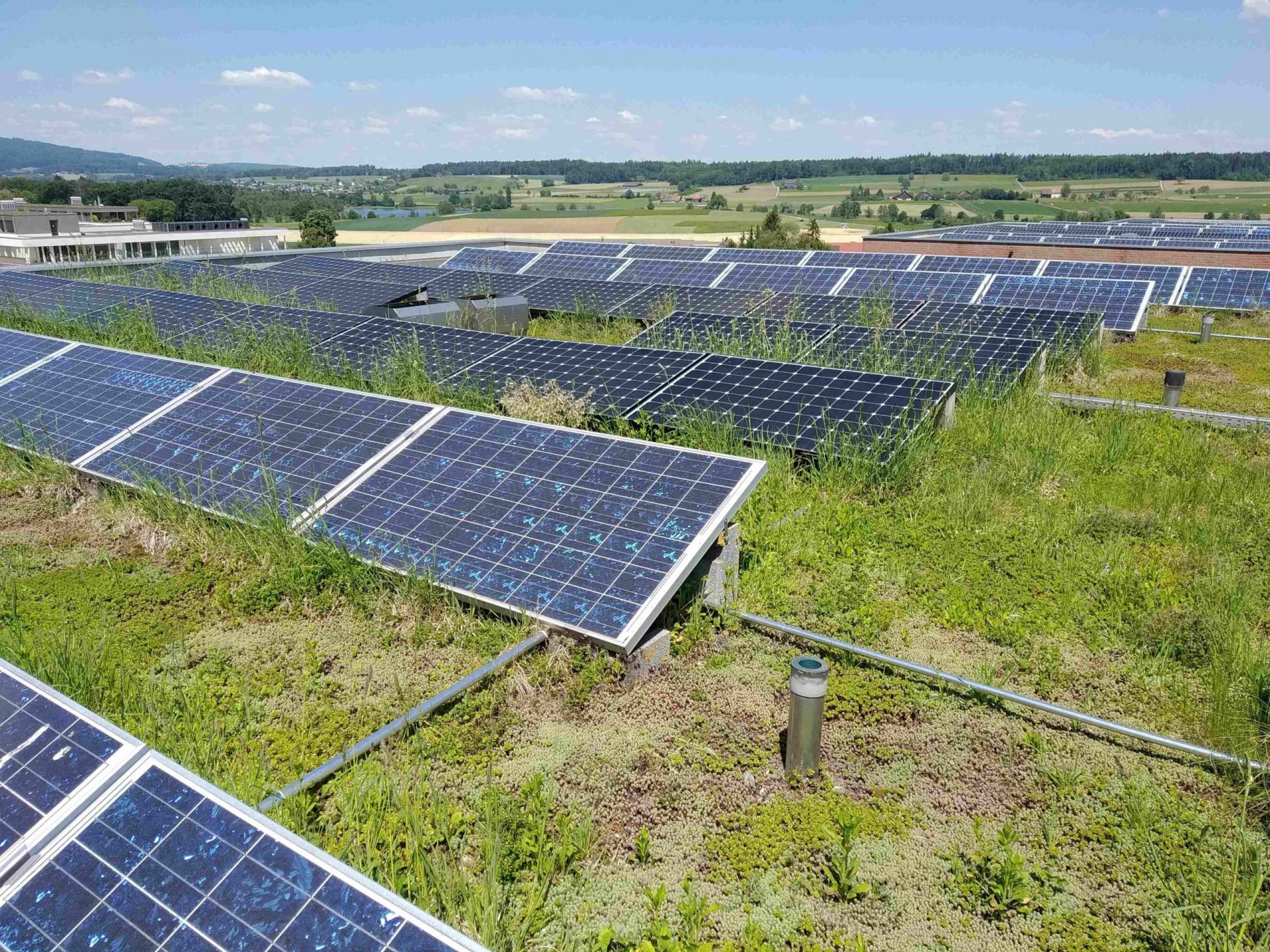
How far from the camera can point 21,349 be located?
12070 mm

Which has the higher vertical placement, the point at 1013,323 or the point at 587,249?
the point at 587,249

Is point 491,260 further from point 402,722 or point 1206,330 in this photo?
point 402,722

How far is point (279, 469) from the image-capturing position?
26.0 ft

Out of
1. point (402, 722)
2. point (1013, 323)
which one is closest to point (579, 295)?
point (1013, 323)

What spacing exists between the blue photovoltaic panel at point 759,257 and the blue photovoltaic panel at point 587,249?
3.38m

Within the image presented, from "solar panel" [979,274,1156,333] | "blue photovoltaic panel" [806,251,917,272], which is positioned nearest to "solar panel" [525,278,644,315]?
"blue photovoltaic panel" [806,251,917,272]

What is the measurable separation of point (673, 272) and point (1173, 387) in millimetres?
13641

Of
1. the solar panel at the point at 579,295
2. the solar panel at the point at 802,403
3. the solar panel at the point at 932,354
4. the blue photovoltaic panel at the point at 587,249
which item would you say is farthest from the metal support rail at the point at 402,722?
the blue photovoltaic panel at the point at 587,249

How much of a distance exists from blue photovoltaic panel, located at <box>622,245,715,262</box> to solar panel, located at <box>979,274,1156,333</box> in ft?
30.3

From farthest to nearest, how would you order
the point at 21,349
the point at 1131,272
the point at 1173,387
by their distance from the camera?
1. the point at 1131,272
2. the point at 1173,387
3. the point at 21,349

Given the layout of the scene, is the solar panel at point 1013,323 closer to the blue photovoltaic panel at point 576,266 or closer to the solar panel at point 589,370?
the solar panel at point 589,370

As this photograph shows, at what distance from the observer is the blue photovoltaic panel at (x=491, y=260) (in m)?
25.9

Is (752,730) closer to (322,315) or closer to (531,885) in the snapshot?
(531,885)

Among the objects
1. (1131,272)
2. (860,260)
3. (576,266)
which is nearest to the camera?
(1131,272)
